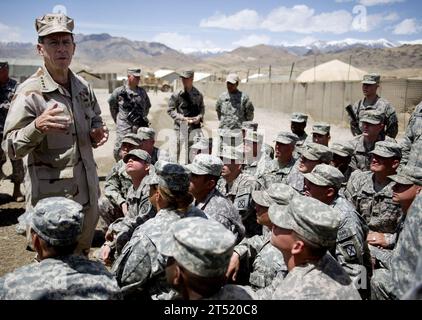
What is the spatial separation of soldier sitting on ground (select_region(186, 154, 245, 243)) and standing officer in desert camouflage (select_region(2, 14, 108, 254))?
2.85ft

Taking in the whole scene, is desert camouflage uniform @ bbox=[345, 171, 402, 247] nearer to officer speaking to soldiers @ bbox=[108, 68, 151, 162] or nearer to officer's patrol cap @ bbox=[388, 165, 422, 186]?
officer's patrol cap @ bbox=[388, 165, 422, 186]

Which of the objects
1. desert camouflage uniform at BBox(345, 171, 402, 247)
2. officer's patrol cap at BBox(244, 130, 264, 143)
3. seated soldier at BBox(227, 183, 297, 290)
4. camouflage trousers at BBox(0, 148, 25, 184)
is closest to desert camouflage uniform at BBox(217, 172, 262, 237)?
seated soldier at BBox(227, 183, 297, 290)

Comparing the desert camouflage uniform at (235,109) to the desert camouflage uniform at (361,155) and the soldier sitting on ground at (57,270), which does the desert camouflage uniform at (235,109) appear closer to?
the desert camouflage uniform at (361,155)

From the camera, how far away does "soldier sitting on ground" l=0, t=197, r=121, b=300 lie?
200 centimetres

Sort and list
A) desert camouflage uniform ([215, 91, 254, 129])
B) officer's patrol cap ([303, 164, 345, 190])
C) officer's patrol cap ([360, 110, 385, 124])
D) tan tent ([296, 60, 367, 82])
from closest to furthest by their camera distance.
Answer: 1. officer's patrol cap ([303, 164, 345, 190])
2. officer's patrol cap ([360, 110, 385, 124])
3. desert camouflage uniform ([215, 91, 254, 129])
4. tan tent ([296, 60, 367, 82])

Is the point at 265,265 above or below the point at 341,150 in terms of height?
below

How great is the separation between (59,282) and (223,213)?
1.68m

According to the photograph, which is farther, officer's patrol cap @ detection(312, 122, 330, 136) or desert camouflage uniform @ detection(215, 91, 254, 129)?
desert camouflage uniform @ detection(215, 91, 254, 129)

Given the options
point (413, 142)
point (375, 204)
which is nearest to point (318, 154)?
point (375, 204)

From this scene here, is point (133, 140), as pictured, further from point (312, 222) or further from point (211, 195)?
point (312, 222)

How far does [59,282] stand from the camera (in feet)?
6.66

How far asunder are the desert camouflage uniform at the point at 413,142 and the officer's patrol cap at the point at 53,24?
15.2 ft
